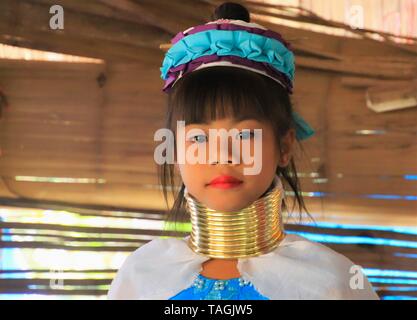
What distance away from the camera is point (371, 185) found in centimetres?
191

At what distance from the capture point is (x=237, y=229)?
42.0 inches

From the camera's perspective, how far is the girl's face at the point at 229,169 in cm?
102

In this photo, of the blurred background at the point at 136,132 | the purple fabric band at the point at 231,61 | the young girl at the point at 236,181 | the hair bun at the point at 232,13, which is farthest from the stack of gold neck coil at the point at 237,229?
the blurred background at the point at 136,132

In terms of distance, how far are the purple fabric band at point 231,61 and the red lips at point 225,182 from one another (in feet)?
0.79

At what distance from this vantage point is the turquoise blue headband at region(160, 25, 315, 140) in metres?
1.07

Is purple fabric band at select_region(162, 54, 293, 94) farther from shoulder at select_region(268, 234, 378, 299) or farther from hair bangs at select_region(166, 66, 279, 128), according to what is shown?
shoulder at select_region(268, 234, 378, 299)

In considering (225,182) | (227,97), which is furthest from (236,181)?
(227,97)

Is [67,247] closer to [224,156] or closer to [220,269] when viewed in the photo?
[220,269]

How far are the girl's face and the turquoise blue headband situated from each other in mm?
136

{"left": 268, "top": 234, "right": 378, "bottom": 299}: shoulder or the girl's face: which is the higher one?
the girl's face

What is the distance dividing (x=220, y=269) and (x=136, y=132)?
100 centimetres

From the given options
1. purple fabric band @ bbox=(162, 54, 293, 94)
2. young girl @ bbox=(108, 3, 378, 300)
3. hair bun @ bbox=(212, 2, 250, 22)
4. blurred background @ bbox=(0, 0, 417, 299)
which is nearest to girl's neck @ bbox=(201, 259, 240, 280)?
young girl @ bbox=(108, 3, 378, 300)

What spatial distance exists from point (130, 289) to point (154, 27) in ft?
3.67
